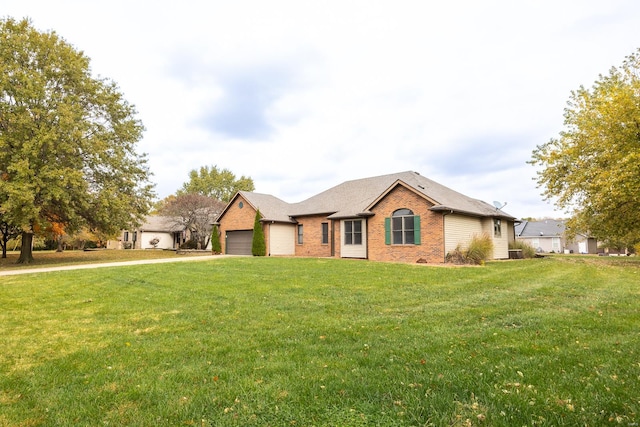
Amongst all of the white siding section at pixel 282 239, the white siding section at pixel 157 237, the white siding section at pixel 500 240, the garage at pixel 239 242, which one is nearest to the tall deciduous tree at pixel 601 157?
the white siding section at pixel 500 240

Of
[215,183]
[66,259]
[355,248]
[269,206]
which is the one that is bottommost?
[66,259]

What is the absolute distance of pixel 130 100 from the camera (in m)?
27.9

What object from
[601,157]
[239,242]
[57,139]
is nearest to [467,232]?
[601,157]

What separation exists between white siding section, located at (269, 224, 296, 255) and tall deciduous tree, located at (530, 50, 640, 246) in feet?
57.3

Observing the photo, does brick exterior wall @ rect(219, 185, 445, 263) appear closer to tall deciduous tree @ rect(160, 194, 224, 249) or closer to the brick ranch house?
the brick ranch house

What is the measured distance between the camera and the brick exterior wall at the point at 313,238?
2577cm

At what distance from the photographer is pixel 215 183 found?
6116 centimetres

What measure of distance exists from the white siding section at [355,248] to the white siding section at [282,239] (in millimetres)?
6030

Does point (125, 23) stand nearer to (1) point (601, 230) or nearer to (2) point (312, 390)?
(2) point (312, 390)

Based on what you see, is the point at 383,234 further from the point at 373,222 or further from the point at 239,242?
the point at 239,242

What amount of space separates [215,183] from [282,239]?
37247 millimetres

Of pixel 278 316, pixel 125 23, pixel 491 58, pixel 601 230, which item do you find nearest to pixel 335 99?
pixel 491 58

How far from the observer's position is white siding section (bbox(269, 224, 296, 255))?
2722 centimetres

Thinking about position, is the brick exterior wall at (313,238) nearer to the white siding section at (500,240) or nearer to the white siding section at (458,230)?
the white siding section at (458,230)
